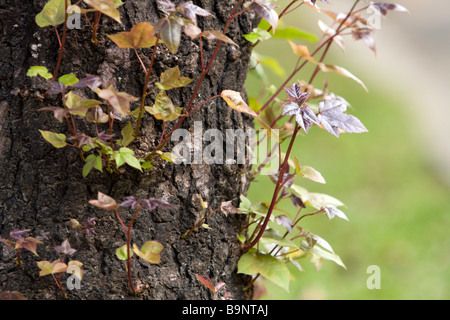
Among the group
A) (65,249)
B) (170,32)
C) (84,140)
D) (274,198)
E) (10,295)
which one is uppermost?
(170,32)

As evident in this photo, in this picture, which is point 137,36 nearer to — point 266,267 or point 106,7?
point 106,7

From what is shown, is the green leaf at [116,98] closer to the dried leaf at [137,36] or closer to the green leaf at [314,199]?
the dried leaf at [137,36]

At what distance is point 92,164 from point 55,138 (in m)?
0.09

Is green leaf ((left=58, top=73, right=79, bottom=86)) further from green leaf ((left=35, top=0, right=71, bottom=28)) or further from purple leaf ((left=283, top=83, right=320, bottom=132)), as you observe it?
purple leaf ((left=283, top=83, right=320, bottom=132))

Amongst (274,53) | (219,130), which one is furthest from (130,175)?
(274,53)

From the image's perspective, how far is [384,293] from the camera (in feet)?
7.45

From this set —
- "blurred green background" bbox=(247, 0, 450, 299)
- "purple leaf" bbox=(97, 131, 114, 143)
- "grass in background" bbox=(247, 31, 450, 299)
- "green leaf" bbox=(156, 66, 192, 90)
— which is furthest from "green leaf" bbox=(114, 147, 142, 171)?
"grass in background" bbox=(247, 31, 450, 299)

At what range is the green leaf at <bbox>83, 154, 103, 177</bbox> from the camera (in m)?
0.93

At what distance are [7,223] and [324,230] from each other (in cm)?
222

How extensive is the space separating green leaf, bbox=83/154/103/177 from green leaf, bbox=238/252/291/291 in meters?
0.43

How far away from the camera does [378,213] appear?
3.00 m

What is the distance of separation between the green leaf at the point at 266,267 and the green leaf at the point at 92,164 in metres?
0.43

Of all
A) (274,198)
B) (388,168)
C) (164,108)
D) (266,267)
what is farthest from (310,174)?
(388,168)
